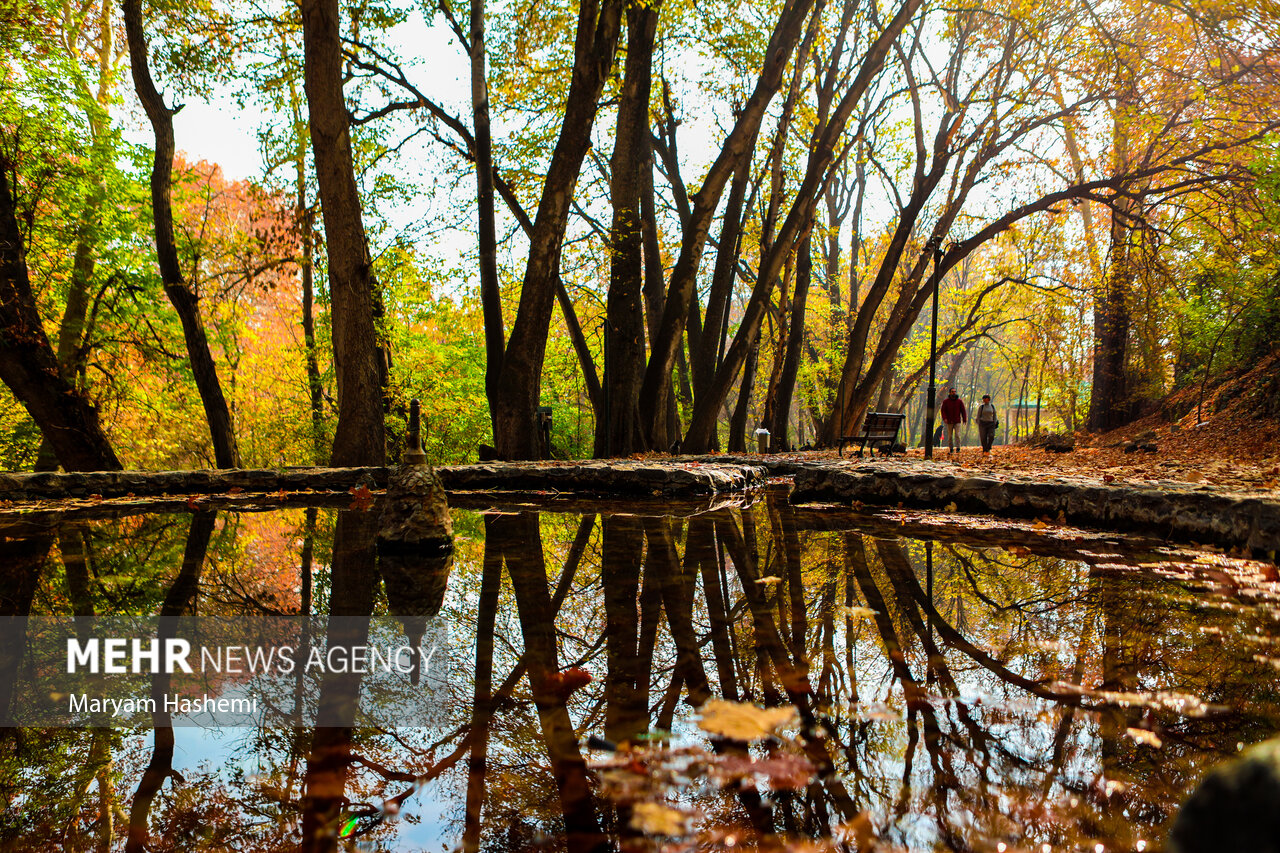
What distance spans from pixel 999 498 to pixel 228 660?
589cm

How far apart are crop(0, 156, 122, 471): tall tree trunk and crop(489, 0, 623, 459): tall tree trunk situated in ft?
18.9

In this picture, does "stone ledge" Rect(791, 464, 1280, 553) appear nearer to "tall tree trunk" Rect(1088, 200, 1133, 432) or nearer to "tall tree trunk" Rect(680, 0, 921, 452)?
"tall tree trunk" Rect(680, 0, 921, 452)

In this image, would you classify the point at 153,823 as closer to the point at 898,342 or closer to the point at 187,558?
the point at 187,558

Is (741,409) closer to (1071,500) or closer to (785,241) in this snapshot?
(785,241)

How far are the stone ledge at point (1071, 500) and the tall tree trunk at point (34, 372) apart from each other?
32.1ft

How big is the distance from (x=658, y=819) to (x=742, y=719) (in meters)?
0.49

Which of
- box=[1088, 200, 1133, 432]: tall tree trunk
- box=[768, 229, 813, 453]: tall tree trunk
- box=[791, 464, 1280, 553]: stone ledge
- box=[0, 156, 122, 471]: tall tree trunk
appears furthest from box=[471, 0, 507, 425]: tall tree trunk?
box=[1088, 200, 1133, 432]: tall tree trunk

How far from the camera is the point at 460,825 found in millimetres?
1286

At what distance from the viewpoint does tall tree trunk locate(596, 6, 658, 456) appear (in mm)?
11742

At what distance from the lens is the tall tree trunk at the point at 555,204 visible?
33.1 feet

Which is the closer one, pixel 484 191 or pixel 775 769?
pixel 775 769

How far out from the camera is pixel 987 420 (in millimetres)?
21047

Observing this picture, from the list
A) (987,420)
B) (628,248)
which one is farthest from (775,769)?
(987,420)

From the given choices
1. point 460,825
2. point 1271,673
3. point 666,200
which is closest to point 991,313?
point 666,200
